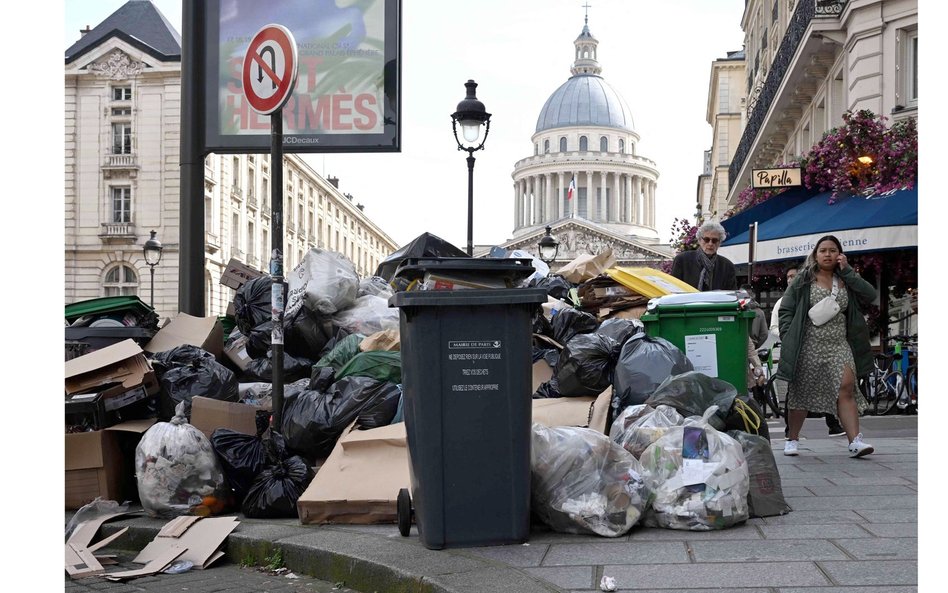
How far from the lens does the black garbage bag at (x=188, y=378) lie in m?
6.29

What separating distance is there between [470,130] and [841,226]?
15.4 ft

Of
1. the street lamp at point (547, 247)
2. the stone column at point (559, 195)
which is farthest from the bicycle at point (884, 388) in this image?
the stone column at point (559, 195)

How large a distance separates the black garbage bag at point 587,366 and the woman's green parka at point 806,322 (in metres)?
1.76

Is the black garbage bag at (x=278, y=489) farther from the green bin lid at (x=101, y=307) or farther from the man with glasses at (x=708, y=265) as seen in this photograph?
the man with glasses at (x=708, y=265)

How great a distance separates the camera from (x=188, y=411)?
6.21 m

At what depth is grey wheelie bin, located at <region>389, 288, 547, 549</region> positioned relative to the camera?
14.2 feet

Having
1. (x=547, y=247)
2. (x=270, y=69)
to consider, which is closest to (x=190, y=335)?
(x=270, y=69)

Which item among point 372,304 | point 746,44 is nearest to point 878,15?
point 372,304

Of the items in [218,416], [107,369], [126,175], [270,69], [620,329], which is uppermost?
[126,175]

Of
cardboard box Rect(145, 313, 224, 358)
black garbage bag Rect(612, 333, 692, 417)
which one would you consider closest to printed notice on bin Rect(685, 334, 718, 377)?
black garbage bag Rect(612, 333, 692, 417)

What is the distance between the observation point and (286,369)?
23.0 feet

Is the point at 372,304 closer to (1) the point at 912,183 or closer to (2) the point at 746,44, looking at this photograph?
(1) the point at 912,183

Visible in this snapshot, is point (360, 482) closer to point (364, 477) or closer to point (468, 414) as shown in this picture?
point (364, 477)

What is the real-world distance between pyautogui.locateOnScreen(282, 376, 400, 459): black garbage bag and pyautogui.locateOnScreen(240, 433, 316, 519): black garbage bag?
0.17 metres
